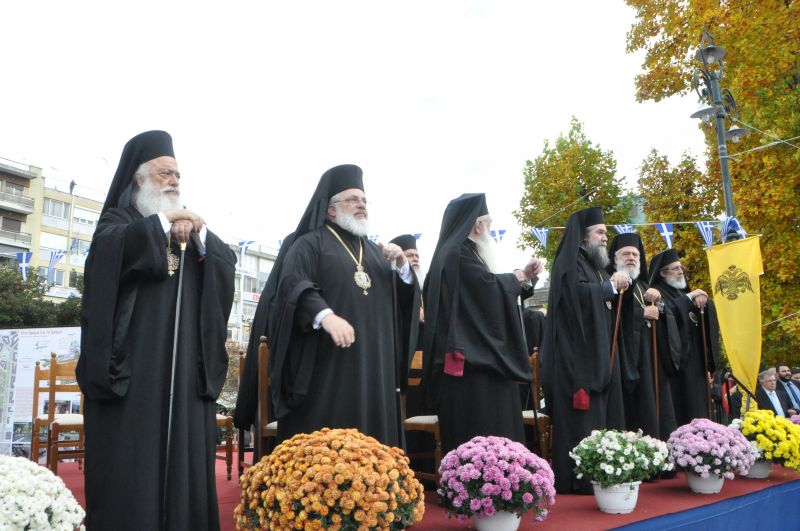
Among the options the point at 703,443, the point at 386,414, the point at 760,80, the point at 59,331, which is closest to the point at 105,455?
the point at 386,414

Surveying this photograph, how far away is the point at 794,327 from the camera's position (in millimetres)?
12625

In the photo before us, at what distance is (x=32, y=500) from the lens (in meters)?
2.55

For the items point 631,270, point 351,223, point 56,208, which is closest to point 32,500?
point 351,223

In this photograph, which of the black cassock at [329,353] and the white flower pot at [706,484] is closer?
the black cassock at [329,353]

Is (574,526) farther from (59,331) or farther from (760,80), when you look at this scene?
(760,80)

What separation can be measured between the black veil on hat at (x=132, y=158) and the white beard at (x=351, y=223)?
124 centimetres

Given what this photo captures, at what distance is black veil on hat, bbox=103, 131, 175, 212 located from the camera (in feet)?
13.5

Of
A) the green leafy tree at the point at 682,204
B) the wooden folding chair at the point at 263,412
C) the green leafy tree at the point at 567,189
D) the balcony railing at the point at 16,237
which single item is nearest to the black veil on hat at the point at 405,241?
the wooden folding chair at the point at 263,412

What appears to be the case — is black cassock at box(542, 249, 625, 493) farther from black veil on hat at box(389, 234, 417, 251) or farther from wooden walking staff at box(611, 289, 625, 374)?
black veil on hat at box(389, 234, 417, 251)

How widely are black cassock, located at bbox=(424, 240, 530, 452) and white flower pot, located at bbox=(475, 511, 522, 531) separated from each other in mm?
1124

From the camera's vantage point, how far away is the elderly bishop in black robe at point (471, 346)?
520cm

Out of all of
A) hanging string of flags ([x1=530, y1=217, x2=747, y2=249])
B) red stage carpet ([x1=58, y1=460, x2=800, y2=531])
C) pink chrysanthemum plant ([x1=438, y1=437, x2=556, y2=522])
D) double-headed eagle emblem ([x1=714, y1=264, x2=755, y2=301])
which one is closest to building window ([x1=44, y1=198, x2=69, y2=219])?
hanging string of flags ([x1=530, y1=217, x2=747, y2=249])

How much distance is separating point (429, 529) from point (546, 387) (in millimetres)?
2305

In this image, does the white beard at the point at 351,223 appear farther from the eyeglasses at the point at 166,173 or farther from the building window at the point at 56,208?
the building window at the point at 56,208
